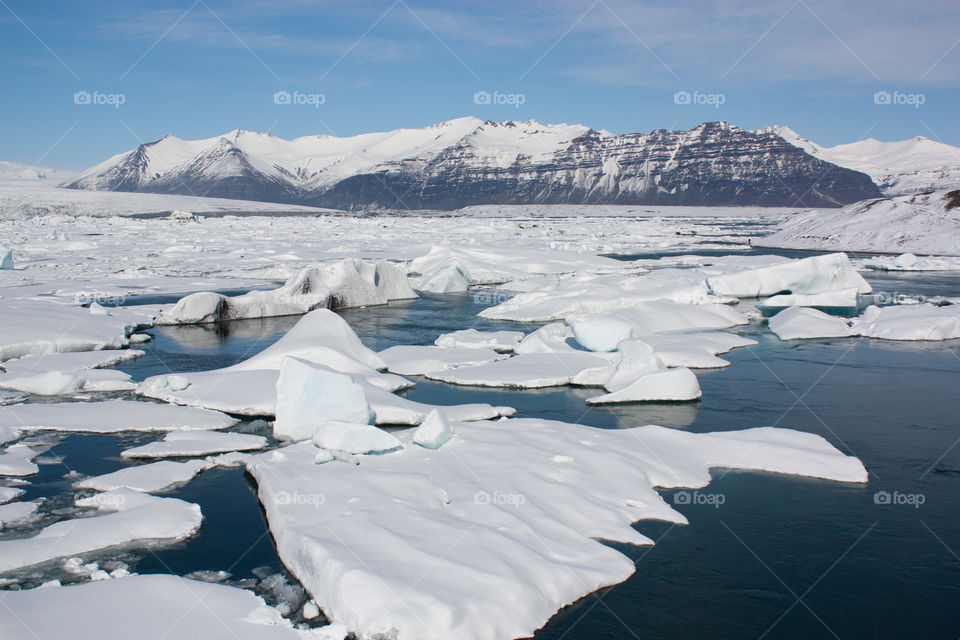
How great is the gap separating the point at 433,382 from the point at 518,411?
203 centimetres

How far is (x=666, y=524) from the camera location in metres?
6.05

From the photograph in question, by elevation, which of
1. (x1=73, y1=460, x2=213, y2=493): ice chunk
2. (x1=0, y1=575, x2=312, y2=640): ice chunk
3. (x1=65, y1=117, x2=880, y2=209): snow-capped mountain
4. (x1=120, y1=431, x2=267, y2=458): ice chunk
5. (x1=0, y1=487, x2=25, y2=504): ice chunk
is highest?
(x1=65, y1=117, x2=880, y2=209): snow-capped mountain

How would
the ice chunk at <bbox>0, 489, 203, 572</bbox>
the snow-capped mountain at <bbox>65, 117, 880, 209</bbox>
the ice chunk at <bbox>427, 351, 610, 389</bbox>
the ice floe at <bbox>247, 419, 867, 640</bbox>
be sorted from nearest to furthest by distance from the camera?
the ice floe at <bbox>247, 419, 867, 640</bbox> → the ice chunk at <bbox>0, 489, 203, 572</bbox> → the ice chunk at <bbox>427, 351, 610, 389</bbox> → the snow-capped mountain at <bbox>65, 117, 880, 209</bbox>

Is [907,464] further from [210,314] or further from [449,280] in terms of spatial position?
[449,280]

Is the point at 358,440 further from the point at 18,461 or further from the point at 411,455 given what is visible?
the point at 18,461

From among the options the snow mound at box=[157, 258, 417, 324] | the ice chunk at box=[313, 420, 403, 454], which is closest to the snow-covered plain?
the ice chunk at box=[313, 420, 403, 454]

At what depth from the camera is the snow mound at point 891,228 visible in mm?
32062

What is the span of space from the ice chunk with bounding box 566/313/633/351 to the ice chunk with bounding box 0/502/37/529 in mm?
8252

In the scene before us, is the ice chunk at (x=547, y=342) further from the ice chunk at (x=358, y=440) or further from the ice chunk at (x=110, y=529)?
the ice chunk at (x=110, y=529)

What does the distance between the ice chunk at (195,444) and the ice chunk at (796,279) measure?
14.9 meters

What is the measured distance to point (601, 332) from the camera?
1202 centimetres

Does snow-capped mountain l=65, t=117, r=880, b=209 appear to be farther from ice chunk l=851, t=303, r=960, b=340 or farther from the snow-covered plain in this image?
the snow-covered plain

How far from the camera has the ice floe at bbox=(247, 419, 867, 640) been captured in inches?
178

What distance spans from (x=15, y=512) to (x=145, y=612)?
251 centimetres
